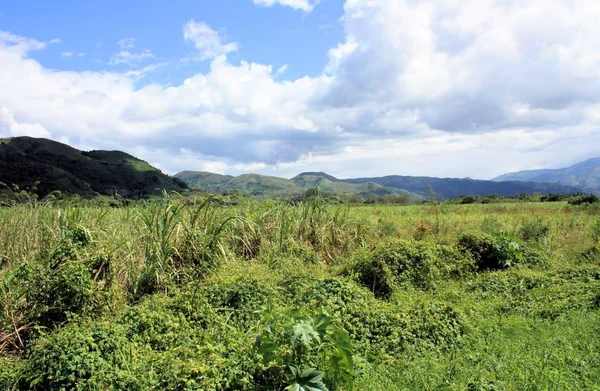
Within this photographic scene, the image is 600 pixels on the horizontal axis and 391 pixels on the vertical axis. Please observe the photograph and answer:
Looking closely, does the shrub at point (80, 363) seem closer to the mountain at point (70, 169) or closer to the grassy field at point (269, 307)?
the grassy field at point (269, 307)

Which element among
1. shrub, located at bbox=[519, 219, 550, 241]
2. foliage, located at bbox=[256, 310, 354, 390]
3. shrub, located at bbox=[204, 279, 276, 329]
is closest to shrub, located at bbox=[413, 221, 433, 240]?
shrub, located at bbox=[519, 219, 550, 241]

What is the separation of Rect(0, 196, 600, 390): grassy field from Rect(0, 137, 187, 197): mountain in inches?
2021

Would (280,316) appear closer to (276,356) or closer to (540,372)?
(276,356)

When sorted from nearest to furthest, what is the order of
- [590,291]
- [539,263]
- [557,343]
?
[557,343]
[590,291]
[539,263]

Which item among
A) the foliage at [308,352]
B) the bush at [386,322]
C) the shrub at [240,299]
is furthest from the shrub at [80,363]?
the bush at [386,322]

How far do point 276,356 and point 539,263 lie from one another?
7.66 m

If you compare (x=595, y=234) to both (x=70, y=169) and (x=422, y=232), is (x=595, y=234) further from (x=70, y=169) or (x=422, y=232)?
(x=70, y=169)

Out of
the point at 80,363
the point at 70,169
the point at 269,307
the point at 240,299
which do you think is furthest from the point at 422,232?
the point at 70,169

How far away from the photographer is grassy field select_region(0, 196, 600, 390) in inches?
140

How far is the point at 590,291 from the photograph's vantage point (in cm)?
598

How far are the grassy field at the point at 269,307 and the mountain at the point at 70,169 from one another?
51342 millimetres

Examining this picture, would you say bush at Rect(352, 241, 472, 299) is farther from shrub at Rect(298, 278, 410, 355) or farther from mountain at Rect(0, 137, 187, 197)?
mountain at Rect(0, 137, 187, 197)

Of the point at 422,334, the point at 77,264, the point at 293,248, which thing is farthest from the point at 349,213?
the point at 77,264

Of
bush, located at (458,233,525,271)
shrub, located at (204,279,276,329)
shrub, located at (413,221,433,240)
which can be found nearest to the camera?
shrub, located at (204,279,276,329)
